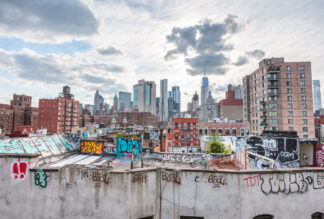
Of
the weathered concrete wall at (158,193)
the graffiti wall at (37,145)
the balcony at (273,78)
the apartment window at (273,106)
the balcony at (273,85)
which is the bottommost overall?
the weathered concrete wall at (158,193)

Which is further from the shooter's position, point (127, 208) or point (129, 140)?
point (129, 140)

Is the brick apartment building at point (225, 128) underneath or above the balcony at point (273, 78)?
underneath

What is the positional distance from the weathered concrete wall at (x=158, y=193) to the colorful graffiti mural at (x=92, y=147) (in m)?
8.83

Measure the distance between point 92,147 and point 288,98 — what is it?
7771 centimetres

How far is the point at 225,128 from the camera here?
61312 mm

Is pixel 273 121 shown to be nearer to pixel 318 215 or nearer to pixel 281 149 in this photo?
pixel 281 149

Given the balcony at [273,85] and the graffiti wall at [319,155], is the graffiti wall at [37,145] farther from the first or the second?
the balcony at [273,85]

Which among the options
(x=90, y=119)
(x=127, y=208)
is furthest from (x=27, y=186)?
(x=90, y=119)

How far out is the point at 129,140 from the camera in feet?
58.3

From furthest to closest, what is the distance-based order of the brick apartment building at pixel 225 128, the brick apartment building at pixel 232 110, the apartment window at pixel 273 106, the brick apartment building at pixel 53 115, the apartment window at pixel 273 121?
1. the brick apartment building at pixel 232 110
2. the brick apartment building at pixel 53 115
3. the apartment window at pixel 273 106
4. the apartment window at pixel 273 121
5. the brick apartment building at pixel 225 128

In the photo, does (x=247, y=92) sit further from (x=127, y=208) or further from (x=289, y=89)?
(x=127, y=208)

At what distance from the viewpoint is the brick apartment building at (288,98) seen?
65.5 metres

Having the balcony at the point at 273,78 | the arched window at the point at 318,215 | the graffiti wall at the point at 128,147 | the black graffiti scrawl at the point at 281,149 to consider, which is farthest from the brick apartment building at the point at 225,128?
the arched window at the point at 318,215

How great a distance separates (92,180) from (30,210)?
13.9 feet
